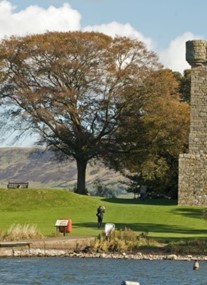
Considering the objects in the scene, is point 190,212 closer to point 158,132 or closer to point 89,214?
point 89,214

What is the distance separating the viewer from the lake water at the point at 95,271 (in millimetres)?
45031

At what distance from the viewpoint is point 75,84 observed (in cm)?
9412

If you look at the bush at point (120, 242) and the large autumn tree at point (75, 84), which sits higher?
the large autumn tree at point (75, 84)

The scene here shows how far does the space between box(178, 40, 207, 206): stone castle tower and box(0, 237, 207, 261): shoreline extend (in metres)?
23.2

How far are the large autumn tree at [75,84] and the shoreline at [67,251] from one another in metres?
36.6

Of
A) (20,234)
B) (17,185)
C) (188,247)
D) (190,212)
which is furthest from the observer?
(17,185)

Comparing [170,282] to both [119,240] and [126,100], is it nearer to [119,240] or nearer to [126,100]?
[119,240]

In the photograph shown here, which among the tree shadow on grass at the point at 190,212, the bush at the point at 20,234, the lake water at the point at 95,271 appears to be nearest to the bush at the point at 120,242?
the lake water at the point at 95,271

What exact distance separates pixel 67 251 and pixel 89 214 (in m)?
17.1

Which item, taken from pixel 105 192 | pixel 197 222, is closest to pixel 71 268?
pixel 197 222

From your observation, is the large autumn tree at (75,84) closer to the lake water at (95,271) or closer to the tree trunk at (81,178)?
the tree trunk at (81,178)

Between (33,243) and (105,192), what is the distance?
190ft

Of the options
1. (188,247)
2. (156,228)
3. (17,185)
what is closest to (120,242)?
(188,247)

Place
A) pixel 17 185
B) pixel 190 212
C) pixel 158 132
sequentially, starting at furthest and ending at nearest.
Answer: pixel 158 132
pixel 17 185
pixel 190 212
